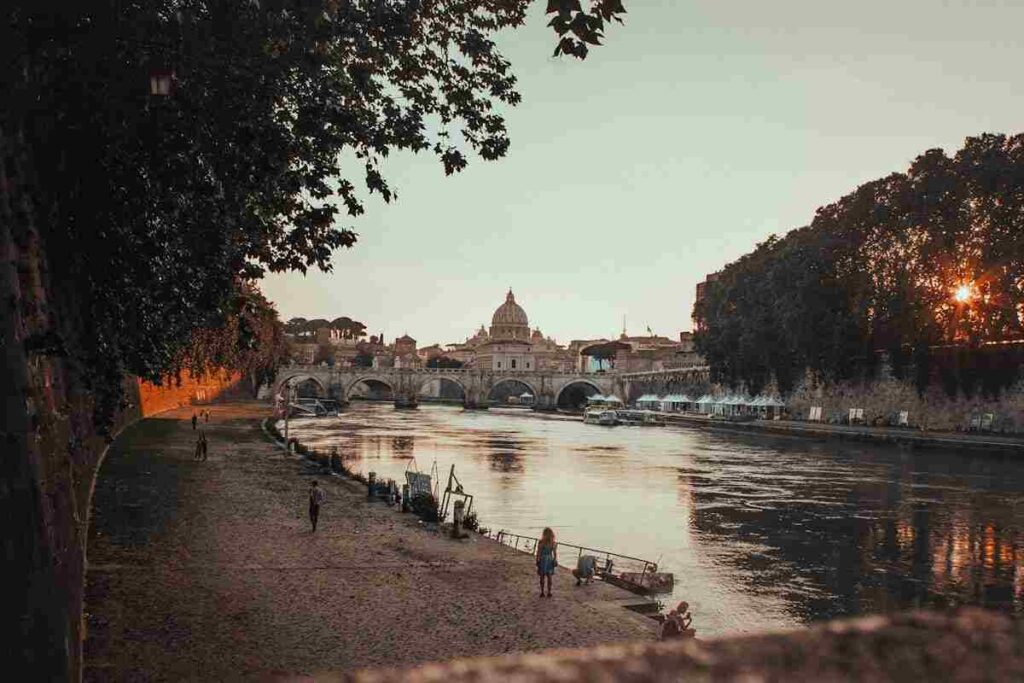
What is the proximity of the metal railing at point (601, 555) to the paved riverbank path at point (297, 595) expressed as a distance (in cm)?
184

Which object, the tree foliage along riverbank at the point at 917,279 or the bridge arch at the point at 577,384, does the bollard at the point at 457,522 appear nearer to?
the tree foliage along riverbank at the point at 917,279

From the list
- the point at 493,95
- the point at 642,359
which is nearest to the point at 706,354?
the point at 642,359

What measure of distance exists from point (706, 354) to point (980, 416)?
32326 millimetres

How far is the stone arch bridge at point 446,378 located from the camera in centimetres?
13362

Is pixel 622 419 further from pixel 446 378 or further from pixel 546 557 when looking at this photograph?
pixel 546 557

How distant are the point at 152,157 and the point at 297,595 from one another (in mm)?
7887

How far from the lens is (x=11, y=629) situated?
6.40m

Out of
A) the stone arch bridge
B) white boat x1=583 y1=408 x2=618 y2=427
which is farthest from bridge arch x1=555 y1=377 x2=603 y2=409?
white boat x1=583 y1=408 x2=618 y2=427

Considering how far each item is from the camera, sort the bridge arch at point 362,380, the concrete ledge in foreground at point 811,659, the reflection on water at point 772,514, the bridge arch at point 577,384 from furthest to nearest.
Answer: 1. the bridge arch at point 577,384
2. the bridge arch at point 362,380
3. the reflection on water at point 772,514
4. the concrete ledge in foreground at point 811,659

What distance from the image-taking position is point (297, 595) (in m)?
15.3

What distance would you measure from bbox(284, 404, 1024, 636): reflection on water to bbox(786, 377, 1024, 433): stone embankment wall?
770cm

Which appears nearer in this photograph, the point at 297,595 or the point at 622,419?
the point at 297,595

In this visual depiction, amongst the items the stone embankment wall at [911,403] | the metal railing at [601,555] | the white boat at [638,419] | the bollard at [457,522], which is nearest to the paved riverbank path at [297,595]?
the bollard at [457,522]

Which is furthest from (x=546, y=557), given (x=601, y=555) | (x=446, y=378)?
(x=446, y=378)
